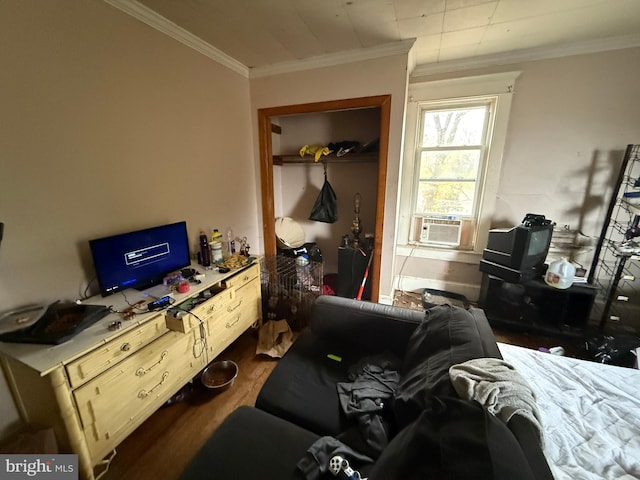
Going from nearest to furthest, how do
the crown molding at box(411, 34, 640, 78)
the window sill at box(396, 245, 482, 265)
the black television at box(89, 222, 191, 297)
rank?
the black television at box(89, 222, 191, 297) < the crown molding at box(411, 34, 640, 78) < the window sill at box(396, 245, 482, 265)

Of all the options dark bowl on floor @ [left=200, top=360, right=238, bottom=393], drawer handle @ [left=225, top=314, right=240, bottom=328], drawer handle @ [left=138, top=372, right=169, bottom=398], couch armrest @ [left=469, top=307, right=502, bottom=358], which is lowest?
dark bowl on floor @ [left=200, top=360, right=238, bottom=393]

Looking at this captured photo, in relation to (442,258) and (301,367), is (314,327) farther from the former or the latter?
(442,258)

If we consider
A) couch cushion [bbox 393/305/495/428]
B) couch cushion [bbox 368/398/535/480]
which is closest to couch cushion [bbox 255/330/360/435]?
couch cushion [bbox 393/305/495/428]

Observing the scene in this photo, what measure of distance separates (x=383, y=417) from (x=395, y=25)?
2.25 metres

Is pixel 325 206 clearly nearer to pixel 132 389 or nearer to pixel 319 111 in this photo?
pixel 319 111

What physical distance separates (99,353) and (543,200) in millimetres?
3315

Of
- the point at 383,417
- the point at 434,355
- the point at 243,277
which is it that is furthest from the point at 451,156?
the point at 383,417

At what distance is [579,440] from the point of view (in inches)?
33.4

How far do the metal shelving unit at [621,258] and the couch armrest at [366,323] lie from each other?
189 centimetres

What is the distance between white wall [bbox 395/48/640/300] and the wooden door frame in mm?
883

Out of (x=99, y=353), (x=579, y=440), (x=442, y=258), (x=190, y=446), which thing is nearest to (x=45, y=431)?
(x=99, y=353)

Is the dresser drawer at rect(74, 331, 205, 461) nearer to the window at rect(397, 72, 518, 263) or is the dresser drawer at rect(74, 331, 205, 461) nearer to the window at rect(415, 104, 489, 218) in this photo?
the window at rect(397, 72, 518, 263)

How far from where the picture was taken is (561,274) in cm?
200

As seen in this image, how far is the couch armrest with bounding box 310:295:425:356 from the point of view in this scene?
1.41 metres
